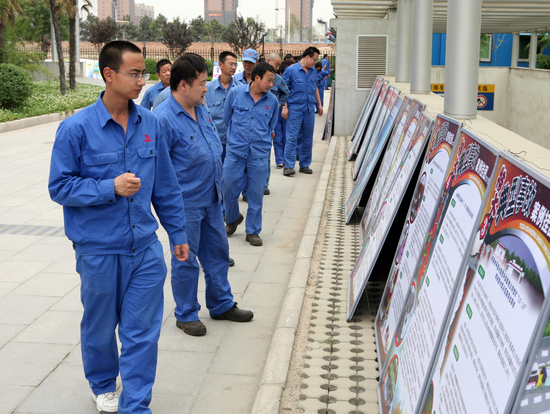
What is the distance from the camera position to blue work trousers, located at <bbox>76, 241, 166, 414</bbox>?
3.21 meters

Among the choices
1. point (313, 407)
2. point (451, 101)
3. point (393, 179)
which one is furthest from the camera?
point (393, 179)

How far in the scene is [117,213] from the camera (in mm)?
3158

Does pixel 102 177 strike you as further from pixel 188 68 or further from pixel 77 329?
pixel 77 329

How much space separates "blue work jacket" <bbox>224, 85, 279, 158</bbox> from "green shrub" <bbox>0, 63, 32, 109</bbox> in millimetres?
13812

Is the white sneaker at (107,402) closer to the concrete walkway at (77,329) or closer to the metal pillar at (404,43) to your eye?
the concrete walkway at (77,329)

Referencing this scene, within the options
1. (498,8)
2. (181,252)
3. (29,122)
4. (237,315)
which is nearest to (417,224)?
(181,252)

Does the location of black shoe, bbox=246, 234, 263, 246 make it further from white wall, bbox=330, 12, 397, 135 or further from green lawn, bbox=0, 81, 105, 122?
green lawn, bbox=0, 81, 105, 122

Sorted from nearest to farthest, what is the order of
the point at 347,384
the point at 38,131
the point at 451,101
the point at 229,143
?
the point at 347,384
the point at 451,101
the point at 229,143
the point at 38,131

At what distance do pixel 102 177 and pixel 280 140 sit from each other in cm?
864

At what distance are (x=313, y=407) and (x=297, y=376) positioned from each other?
0.39m

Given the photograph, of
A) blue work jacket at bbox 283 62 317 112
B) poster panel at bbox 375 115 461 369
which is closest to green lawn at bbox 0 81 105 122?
blue work jacket at bbox 283 62 317 112

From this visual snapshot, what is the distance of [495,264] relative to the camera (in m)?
2.11

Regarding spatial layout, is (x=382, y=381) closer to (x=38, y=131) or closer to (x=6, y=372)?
(x=6, y=372)

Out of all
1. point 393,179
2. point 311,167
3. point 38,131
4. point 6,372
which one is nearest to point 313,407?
point 6,372
